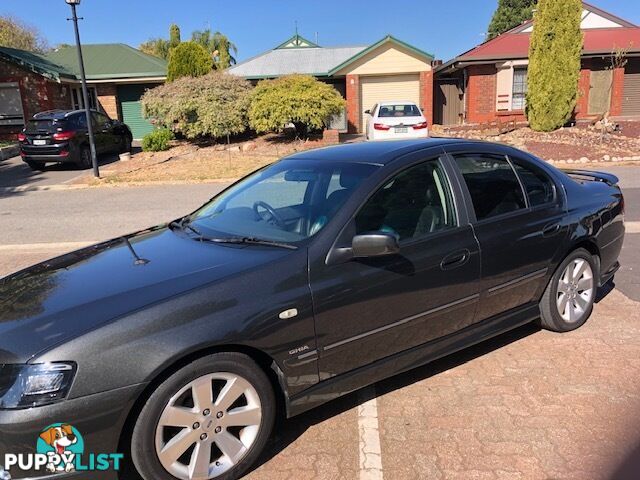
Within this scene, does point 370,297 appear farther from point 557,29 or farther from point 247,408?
point 557,29

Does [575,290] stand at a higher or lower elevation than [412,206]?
lower

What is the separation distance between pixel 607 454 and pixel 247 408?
184cm

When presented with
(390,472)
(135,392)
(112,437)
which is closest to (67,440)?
(112,437)

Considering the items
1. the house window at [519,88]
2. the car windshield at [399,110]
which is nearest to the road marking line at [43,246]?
the car windshield at [399,110]

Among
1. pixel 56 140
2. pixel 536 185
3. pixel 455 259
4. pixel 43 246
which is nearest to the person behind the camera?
pixel 455 259

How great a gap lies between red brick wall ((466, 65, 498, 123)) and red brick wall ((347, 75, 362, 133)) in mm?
4847

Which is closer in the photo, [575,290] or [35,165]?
[575,290]

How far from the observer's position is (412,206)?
3342 millimetres

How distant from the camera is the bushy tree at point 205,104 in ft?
60.7

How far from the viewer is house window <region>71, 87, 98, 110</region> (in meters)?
24.9

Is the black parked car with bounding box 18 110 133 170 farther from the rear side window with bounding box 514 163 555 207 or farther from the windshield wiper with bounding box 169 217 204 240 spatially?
the rear side window with bounding box 514 163 555 207

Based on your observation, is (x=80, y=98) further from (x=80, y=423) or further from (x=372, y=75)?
(x=80, y=423)

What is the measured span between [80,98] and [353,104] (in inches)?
502
